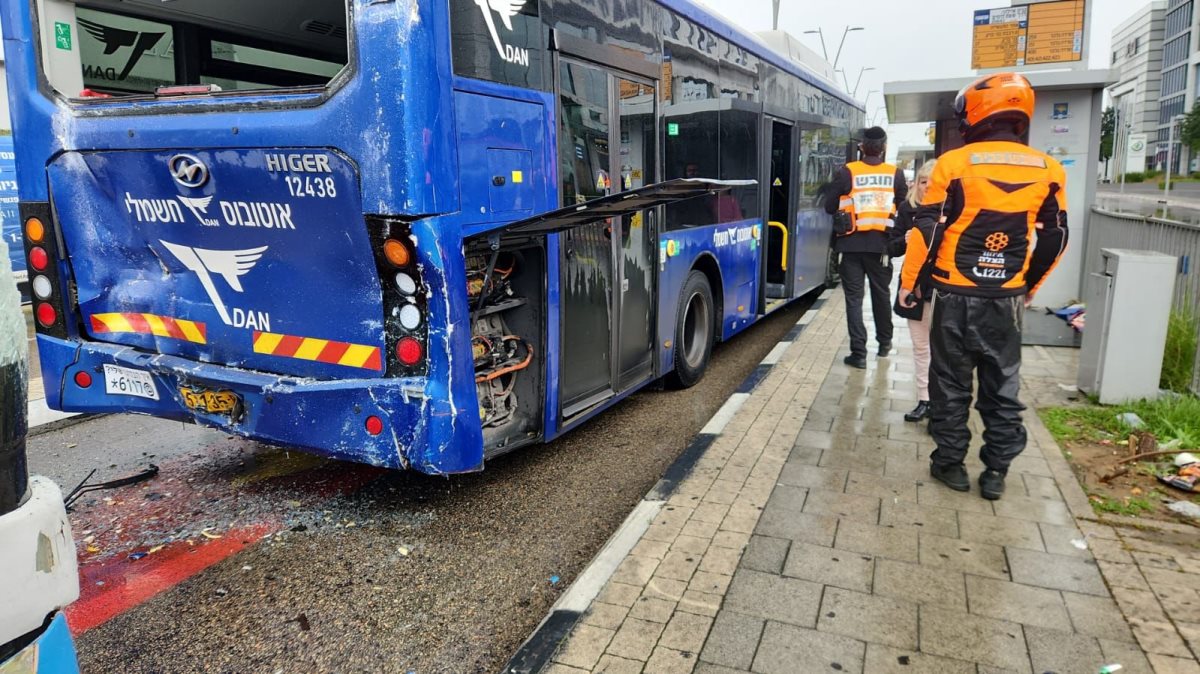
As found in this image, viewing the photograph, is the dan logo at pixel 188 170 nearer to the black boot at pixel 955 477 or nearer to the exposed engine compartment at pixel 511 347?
the exposed engine compartment at pixel 511 347

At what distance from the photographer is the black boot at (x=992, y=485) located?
4258mm

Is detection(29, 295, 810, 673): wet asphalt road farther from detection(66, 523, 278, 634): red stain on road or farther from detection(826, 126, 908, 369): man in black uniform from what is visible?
detection(826, 126, 908, 369): man in black uniform

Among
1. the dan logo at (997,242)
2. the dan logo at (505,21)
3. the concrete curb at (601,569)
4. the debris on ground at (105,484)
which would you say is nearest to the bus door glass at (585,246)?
the dan logo at (505,21)

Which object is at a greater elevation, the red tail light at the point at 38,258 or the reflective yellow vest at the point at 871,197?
the reflective yellow vest at the point at 871,197

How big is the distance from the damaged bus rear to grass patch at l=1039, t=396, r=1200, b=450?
13.0 feet

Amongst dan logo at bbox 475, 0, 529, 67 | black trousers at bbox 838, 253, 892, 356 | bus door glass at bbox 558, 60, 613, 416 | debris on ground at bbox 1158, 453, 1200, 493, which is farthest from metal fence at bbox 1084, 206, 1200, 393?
dan logo at bbox 475, 0, 529, 67

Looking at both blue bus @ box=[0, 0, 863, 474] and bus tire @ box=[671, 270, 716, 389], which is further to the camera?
bus tire @ box=[671, 270, 716, 389]

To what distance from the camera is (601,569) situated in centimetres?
352

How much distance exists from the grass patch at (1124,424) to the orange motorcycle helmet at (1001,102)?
86.9 inches

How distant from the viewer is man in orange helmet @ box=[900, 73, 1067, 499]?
409 cm

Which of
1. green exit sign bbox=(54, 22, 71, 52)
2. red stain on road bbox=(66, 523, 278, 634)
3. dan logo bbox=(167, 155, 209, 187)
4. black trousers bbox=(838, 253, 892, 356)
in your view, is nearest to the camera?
red stain on road bbox=(66, 523, 278, 634)

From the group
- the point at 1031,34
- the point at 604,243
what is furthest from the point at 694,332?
the point at 1031,34

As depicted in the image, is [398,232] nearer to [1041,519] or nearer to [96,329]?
[96,329]

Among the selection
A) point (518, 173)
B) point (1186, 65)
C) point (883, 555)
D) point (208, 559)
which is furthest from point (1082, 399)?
point (1186, 65)
